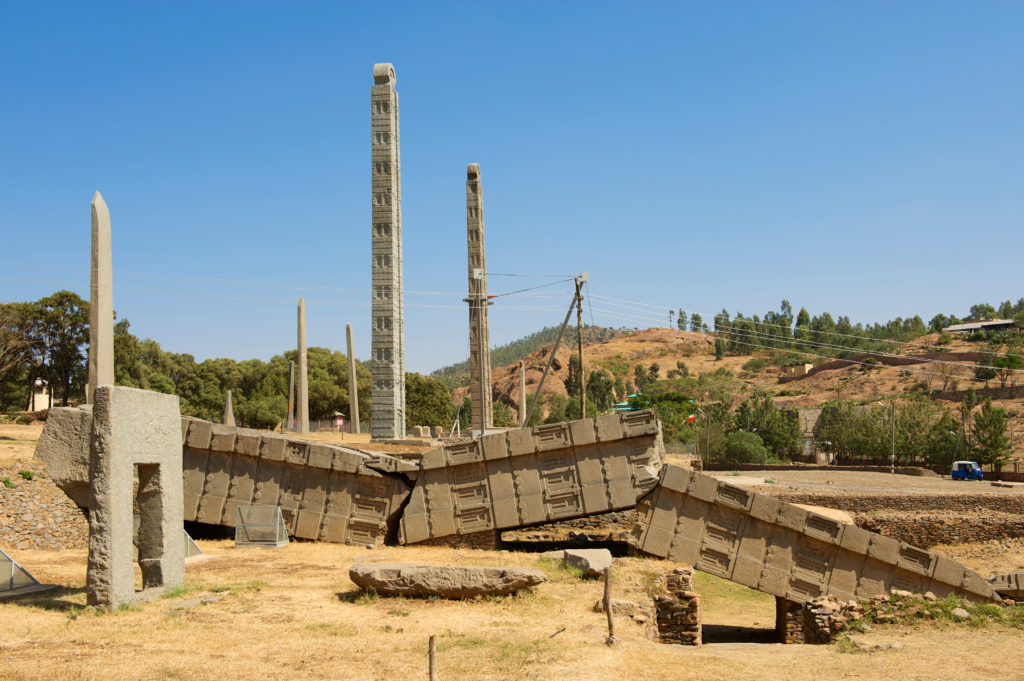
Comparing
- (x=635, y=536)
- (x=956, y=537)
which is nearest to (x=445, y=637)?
(x=635, y=536)

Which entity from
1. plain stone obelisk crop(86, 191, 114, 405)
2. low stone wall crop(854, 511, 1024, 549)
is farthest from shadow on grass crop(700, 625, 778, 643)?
low stone wall crop(854, 511, 1024, 549)

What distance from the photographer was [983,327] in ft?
413

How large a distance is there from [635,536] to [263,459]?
828 centimetres

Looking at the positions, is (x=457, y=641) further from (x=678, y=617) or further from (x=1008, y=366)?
(x=1008, y=366)

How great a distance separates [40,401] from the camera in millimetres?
68375

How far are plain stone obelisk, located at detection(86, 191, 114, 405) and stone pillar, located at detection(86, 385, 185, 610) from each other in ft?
41.0

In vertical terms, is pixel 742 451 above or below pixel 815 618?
above

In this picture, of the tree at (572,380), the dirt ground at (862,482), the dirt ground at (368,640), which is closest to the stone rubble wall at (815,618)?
the dirt ground at (368,640)

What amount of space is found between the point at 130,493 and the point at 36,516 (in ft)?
31.2

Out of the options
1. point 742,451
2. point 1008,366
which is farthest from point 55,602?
point 1008,366

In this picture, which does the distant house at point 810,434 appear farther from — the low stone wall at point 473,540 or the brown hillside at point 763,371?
the low stone wall at point 473,540

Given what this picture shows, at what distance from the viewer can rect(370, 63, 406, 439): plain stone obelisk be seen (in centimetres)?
2797

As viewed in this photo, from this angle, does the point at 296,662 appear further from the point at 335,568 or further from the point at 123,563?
the point at 335,568

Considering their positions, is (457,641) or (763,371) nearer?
(457,641)
